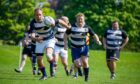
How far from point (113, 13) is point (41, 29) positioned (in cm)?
5941

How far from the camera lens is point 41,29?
61.3ft

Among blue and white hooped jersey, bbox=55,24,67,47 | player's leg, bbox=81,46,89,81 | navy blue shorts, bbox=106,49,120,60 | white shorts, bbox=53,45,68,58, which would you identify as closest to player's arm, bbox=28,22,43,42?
player's leg, bbox=81,46,89,81

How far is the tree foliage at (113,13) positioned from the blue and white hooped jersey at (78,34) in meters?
55.7

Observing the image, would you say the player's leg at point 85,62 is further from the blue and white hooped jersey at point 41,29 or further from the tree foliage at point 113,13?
the tree foliage at point 113,13

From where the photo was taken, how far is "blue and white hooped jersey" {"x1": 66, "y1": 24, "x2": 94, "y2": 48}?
758 inches

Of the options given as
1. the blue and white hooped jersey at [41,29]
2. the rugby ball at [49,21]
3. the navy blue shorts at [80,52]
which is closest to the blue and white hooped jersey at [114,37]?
the navy blue shorts at [80,52]

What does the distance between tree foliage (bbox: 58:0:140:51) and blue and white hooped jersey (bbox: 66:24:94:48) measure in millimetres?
55680

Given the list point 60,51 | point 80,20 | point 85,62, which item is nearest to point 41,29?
point 80,20

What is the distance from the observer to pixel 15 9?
7819 cm

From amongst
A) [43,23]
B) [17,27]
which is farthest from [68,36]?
[17,27]

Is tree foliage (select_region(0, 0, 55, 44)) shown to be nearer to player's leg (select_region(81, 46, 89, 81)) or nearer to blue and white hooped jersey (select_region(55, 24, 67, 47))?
blue and white hooped jersey (select_region(55, 24, 67, 47))

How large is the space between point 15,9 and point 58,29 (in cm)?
5631

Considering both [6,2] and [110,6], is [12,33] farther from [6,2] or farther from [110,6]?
[110,6]

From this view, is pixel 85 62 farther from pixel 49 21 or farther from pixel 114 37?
pixel 114 37
